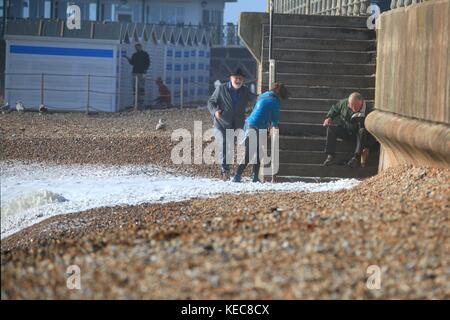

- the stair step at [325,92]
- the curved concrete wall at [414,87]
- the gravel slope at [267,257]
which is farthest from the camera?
the stair step at [325,92]

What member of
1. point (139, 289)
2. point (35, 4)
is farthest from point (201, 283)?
point (35, 4)

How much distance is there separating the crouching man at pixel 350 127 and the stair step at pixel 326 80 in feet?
4.65

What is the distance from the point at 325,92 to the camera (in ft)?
63.1

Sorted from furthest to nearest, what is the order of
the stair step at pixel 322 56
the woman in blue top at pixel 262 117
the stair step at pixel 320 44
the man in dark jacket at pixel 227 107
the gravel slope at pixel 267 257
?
the stair step at pixel 320 44, the stair step at pixel 322 56, the man in dark jacket at pixel 227 107, the woman in blue top at pixel 262 117, the gravel slope at pixel 267 257

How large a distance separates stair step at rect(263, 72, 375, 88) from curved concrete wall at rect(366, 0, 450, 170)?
382cm

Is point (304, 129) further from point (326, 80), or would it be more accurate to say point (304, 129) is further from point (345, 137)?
point (326, 80)

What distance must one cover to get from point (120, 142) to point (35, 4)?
117 feet

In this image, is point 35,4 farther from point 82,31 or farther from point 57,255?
point 57,255

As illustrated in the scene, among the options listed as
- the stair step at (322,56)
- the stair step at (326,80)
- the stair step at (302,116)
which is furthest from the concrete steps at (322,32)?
the stair step at (302,116)

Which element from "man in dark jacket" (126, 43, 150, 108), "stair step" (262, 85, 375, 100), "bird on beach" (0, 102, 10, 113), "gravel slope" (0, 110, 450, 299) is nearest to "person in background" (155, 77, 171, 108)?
"man in dark jacket" (126, 43, 150, 108)

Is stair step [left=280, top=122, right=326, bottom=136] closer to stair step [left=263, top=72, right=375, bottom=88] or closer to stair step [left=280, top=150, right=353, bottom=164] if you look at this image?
stair step [left=280, top=150, right=353, bottom=164]

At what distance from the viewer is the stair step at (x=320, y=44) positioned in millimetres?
19875

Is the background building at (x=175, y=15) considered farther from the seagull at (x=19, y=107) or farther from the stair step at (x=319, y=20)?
the stair step at (x=319, y=20)

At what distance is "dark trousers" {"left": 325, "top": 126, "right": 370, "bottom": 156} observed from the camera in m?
17.6
